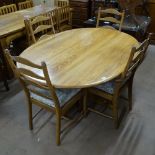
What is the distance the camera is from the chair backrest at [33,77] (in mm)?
1390

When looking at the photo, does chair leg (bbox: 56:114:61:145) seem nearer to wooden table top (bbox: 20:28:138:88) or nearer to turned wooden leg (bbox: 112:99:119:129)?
wooden table top (bbox: 20:28:138:88)

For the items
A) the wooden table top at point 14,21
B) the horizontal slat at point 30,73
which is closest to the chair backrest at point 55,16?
the wooden table top at point 14,21

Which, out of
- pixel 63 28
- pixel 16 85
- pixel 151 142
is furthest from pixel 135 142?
pixel 63 28

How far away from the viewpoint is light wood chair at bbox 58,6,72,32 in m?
3.10

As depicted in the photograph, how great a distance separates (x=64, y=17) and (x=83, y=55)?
1.66 m

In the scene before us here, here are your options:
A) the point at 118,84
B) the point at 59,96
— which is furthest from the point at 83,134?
the point at 118,84

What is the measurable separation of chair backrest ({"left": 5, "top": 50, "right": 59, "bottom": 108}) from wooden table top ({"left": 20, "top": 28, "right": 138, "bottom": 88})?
78 millimetres

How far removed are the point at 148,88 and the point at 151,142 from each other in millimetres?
913

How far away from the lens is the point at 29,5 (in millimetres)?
3766

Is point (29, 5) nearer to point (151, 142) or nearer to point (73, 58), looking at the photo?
point (73, 58)

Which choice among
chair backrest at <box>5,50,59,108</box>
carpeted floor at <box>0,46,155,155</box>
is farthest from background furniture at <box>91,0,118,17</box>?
chair backrest at <box>5,50,59,108</box>

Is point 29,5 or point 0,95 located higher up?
point 29,5

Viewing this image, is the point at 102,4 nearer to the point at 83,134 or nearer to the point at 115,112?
the point at 115,112

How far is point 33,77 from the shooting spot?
1496 mm
